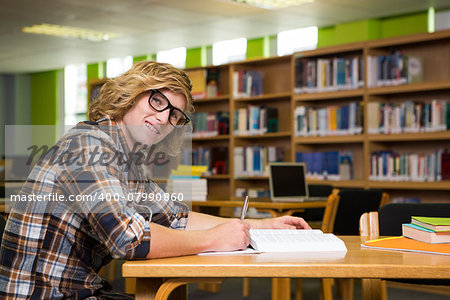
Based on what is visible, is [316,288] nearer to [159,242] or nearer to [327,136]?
[327,136]

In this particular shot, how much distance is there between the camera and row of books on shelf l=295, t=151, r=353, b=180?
240 inches

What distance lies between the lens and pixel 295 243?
4.92 feet

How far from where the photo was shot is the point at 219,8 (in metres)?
6.79

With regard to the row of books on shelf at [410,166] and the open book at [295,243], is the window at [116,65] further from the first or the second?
the open book at [295,243]

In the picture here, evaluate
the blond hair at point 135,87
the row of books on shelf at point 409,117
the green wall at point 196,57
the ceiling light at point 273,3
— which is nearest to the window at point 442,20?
the ceiling light at point 273,3

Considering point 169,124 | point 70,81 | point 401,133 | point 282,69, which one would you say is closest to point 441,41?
point 401,133

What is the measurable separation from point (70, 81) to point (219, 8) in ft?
17.6

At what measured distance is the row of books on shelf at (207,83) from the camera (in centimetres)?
712

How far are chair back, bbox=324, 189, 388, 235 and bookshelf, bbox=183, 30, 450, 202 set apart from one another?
1.46m

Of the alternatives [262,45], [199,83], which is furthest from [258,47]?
[199,83]

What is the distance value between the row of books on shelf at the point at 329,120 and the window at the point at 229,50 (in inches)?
109

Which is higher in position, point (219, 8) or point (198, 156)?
point (219, 8)

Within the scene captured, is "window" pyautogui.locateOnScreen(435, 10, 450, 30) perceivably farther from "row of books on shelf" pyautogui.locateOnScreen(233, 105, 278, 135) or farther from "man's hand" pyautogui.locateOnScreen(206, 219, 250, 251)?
"man's hand" pyautogui.locateOnScreen(206, 219, 250, 251)

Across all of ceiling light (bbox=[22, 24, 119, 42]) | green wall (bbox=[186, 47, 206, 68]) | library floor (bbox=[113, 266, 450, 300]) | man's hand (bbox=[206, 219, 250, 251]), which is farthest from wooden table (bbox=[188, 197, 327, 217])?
green wall (bbox=[186, 47, 206, 68])
